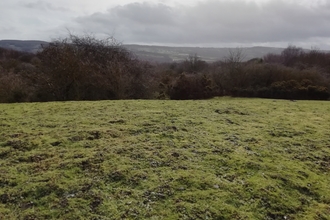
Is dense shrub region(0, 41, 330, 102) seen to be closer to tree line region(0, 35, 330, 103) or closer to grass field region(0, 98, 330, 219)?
tree line region(0, 35, 330, 103)

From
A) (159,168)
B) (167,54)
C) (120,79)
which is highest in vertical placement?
(167,54)

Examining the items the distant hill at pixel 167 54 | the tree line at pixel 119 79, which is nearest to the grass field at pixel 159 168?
the tree line at pixel 119 79

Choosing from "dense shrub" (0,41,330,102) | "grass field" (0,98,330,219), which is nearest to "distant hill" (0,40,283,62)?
"dense shrub" (0,41,330,102)

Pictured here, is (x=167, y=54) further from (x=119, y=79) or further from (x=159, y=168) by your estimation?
(x=159, y=168)

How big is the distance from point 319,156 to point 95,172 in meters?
4.65

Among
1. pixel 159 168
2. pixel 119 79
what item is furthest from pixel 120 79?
pixel 159 168

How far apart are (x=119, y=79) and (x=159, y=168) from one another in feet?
42.6

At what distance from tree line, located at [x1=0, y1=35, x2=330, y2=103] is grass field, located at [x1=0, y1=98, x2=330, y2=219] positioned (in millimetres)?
8048

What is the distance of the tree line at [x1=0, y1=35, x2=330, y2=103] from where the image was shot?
1625cm

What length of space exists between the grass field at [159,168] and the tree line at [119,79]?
805 centimetres

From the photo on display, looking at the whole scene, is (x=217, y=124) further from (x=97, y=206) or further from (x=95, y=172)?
(x=97, y=206)

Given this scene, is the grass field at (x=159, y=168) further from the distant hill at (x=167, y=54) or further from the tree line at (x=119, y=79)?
the distant hill at (x=167, y=54)

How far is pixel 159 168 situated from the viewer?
16.4 ft

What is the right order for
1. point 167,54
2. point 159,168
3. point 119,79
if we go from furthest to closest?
point 167,54 → point 119,79 → point 159,168
